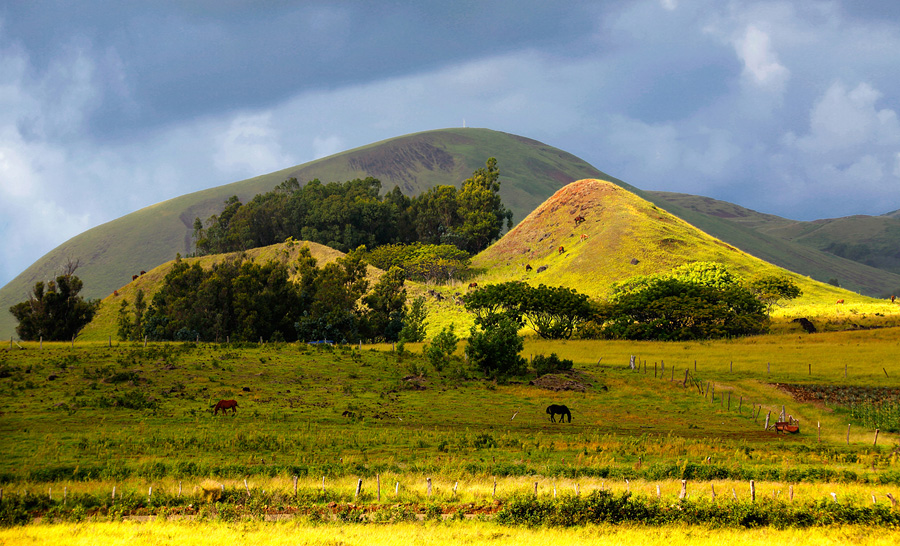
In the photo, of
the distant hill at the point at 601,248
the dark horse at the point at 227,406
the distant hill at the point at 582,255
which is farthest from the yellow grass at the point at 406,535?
the distant hill at the point at 601,248

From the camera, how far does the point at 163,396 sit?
48.7 meters

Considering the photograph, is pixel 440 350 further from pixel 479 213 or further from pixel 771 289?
pixel 479 213

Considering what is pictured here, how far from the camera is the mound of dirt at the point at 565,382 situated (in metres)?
58.2

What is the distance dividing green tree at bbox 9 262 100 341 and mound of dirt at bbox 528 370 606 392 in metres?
66.0

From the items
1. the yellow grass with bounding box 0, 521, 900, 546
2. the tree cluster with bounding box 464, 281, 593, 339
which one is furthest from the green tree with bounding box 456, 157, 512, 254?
the yellow grass with bounding box 0, 521, 900, 546

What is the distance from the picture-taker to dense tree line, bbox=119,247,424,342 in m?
88.8

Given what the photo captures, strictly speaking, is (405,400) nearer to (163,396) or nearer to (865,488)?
(163,396)

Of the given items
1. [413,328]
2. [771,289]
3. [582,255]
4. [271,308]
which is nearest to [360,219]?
[582,255]

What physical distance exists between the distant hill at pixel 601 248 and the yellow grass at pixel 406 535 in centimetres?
10038

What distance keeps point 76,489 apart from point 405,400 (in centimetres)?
2744

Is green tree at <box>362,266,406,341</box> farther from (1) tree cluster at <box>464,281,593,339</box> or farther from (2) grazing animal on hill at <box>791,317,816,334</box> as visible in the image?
(2) grazing animal on hill at <box>791,317,816,334</box>

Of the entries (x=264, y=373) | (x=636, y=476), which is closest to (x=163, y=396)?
(x=264, y=373)

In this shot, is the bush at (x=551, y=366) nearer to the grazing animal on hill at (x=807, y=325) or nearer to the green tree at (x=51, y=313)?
the grazing animal on hill at (x=807, y=325)

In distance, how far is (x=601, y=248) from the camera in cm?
14788
